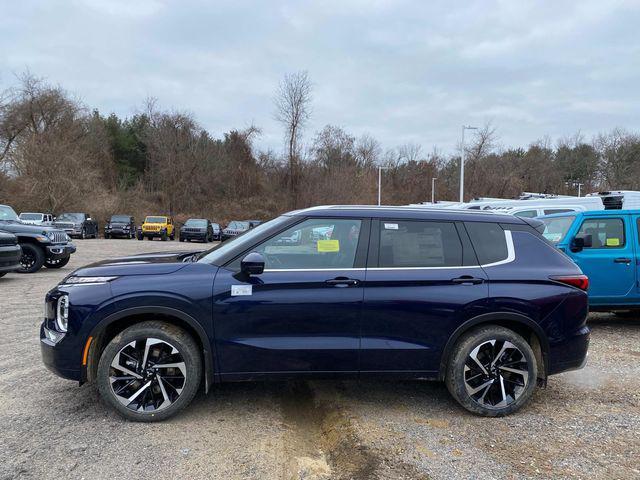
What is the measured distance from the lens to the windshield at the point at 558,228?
7492mm

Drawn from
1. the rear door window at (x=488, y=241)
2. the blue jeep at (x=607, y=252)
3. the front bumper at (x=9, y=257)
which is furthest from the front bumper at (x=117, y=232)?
the rear door window at (x=488, y=241)

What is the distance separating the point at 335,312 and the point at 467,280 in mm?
1193

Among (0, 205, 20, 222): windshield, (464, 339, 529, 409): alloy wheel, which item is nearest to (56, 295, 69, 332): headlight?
(464, 339, 529, 409): alloy wheel

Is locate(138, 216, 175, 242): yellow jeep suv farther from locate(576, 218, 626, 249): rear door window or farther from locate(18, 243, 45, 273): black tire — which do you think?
locate(576, 218, 626, 249): rear door window

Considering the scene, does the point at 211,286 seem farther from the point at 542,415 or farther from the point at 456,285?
the point at 542,415

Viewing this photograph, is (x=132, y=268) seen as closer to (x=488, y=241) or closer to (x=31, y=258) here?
(x=488, y=241)

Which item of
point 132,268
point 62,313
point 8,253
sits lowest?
point 62,313

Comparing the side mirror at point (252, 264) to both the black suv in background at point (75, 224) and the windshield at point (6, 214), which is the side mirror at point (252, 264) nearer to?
the windshield at point (6, 214)

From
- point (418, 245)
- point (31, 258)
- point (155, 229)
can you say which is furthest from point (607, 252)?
point (155, 229)

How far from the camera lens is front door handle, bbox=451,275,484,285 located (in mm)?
4160

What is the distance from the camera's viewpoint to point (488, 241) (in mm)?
4379

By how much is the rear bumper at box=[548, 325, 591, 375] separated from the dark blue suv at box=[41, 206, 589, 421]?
0.01 metres

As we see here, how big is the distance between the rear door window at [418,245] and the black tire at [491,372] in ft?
2.33

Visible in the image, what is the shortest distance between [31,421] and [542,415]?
4.38 metres
